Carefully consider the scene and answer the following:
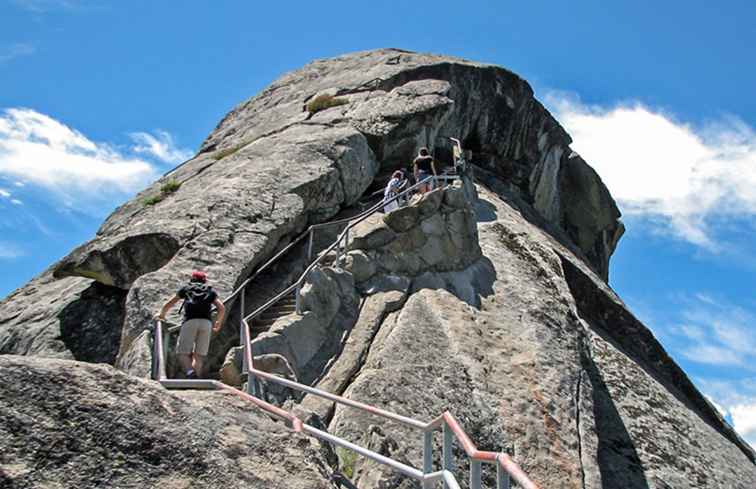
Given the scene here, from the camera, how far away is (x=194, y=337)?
1369cm

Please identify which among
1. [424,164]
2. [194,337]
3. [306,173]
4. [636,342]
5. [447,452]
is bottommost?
[447,452]

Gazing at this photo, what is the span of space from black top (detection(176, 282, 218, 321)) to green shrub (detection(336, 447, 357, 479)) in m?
3.03

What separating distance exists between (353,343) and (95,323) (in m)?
6.25

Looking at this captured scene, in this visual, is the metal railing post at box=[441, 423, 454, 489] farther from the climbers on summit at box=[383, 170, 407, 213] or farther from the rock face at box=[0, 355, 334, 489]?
the climbers on summit at box=[383, 170, 407, 213]

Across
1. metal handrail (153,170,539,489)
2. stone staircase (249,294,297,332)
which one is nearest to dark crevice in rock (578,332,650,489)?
stone staircase (249,294,297,332)

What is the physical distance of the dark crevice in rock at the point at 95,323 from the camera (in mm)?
19094

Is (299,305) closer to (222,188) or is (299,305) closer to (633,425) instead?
(222,188)

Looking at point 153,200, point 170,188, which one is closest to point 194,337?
point 153,200

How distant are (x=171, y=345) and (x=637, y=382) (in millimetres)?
11896

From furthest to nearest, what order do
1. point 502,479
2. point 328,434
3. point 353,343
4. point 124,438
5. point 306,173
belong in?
point 306,173 → point 353,343 → point 328,434 → point 124,438 → point 502,479

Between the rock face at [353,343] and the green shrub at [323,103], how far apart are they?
0.27 m

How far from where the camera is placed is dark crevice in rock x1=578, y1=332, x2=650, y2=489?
18406 mm

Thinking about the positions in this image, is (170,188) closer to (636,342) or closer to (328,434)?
(636,342)

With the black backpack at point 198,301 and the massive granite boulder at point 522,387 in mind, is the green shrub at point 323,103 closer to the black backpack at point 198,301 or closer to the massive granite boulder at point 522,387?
the massive granite boulder at point 522,387
